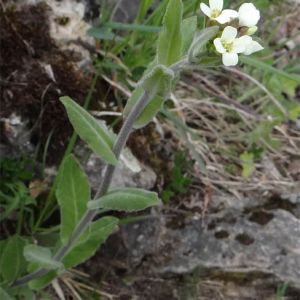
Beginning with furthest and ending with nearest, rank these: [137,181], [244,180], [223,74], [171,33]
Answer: [223,74] < [244,180] < [137,181] < [171,33]

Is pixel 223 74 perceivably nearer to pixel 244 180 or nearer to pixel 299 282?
pixel 244 180

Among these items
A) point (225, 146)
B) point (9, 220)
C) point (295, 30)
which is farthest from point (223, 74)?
point (9, 220)

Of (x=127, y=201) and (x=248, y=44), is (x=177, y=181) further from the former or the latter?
(x=248, y=44)

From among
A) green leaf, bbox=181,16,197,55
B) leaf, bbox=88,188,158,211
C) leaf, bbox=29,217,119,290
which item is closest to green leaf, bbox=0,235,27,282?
leaf, bbox=29,217,119,290

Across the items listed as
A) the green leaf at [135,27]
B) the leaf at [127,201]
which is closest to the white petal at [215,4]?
the leaf at [127,201]

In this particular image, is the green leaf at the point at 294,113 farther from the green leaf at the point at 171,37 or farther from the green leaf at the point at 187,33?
the green leaf at the point at 171,37

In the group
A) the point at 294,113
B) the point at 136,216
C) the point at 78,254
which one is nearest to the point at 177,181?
the point at 136,216
